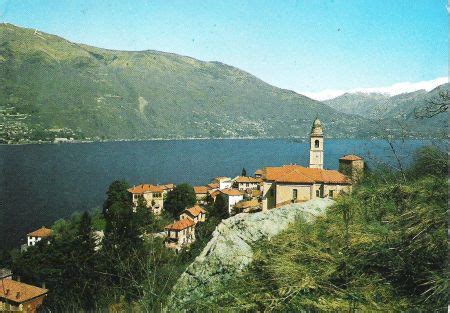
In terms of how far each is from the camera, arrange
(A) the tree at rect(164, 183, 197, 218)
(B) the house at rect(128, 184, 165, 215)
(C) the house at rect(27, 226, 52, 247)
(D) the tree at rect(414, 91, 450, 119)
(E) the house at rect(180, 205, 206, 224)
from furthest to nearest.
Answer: (B) the house at rect(128, 184, 165, 215) → (A) the tree at rect(164, 183, 197, 218) → (E) the house at rect(180, 205, 206, 224) → (C) the house at rect(27, 226, 52, 247) → (D) the tree at rect(414, 91, 450, 119)

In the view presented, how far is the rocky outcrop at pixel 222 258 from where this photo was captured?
3.38 meters

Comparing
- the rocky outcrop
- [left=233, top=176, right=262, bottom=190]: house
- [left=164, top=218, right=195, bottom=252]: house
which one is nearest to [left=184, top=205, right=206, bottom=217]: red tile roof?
[left=164, top=218, right=195, bottom=252]: house

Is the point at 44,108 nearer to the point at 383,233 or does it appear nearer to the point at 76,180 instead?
the point at 76,180

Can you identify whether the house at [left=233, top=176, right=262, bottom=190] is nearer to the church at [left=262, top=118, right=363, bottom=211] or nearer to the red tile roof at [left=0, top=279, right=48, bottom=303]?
the church at [left=262, top=118, right=363, bottom=211]

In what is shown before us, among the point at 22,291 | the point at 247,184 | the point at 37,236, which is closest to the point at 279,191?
the point at 22,291

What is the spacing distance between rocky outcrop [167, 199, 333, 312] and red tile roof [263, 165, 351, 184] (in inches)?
728

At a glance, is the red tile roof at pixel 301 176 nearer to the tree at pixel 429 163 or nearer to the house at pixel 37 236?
the tree at pixel 429 163

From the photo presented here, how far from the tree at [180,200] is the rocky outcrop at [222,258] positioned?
42.2 metres

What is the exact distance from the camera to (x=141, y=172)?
8644 cm

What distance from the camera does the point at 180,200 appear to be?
1864 inches

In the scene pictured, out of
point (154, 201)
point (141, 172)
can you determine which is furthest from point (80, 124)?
point (154, 201)

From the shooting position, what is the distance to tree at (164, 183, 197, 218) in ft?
153

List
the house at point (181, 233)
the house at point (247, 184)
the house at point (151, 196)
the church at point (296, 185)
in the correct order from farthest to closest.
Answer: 1. the house at point (247, 184)
2. the house at point (151, 196)
3. the house at point (181, 233)
4. the church at point (296, 185)

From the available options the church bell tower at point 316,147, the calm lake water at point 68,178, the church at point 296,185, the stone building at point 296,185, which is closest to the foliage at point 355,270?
the calm lake water at point 68,178
